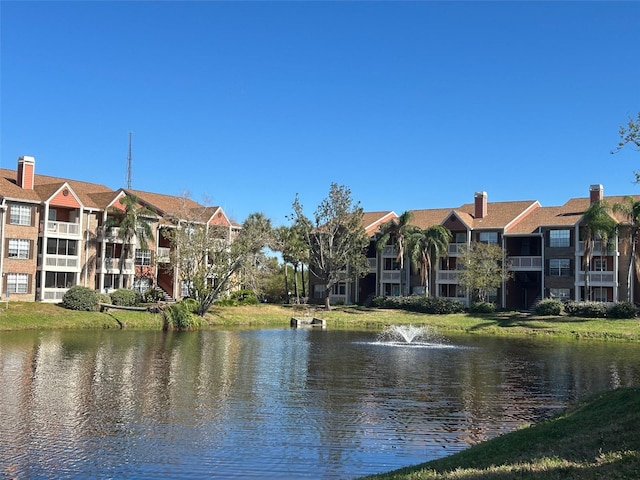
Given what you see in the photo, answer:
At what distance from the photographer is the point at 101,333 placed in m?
43.8

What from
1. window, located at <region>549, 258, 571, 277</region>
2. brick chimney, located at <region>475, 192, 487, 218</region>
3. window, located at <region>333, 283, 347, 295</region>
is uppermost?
brick chimney, located at <region>475, 192, 487, 218</region>

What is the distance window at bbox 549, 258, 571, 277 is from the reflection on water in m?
25.1

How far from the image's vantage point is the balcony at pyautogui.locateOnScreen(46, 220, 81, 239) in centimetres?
5675

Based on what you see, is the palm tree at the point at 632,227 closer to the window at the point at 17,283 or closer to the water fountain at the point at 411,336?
the water fountain at the point at 411,336

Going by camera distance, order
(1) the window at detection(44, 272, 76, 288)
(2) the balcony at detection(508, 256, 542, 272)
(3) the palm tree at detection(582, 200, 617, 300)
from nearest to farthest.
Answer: (3) the palm tree at detection(582, 200, 617, 300), (1) the window at detection(44, 272, 76, 288), (2) the balcony at detection(508, 256, 542, 272)

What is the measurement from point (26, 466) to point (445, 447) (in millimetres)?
9775

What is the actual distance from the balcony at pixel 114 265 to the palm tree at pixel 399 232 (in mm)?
25145

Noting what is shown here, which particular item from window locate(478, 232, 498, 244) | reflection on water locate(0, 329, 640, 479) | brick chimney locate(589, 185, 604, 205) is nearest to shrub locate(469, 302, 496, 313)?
window locate(478, 232, 498, 244)

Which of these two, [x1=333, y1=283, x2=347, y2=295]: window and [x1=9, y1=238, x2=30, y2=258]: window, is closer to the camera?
[x1=9, y1=238, x2=30, y2=258]: window

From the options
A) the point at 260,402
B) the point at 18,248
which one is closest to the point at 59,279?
the point at 18,248

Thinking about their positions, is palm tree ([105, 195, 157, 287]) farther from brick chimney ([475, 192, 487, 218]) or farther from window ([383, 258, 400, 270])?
brick chimney ([475, 192, 487, 218])

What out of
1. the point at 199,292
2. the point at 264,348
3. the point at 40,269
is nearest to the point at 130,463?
the point at 264,348

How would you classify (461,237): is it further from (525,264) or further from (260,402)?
(260,402)

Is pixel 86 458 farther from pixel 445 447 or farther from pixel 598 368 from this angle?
pixel 598 368
